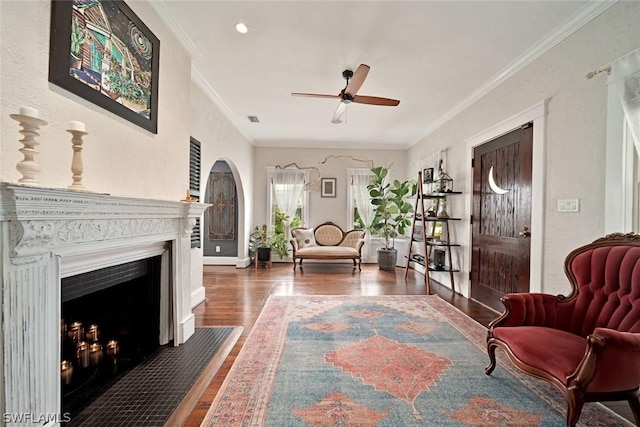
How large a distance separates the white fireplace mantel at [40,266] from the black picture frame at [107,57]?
629 millimetres

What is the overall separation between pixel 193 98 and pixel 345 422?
11.3 feet

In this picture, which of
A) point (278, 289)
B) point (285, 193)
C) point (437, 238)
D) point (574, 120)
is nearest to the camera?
point (574, 120)

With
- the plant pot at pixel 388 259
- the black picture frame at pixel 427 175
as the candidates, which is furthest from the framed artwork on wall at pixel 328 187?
the black picture frame at pixel 427 175

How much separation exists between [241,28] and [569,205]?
3160 mm

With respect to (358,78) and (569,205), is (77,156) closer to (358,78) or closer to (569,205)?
(358,78)

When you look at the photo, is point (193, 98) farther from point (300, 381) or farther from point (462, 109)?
point (462, 109)

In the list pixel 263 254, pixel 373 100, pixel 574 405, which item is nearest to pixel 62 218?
pixel 574 405

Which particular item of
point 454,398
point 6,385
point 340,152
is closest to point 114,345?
point 6,385

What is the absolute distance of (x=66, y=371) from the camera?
163 centimetres

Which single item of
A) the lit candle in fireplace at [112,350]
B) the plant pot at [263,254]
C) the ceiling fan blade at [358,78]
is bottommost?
the lit candle in fireplace at [112,350]

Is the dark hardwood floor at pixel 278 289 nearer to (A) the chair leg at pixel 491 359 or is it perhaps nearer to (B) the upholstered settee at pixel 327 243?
(B) the upholstered settee at pixel 327 243

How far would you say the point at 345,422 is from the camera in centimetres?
152

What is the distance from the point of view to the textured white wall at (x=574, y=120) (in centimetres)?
206

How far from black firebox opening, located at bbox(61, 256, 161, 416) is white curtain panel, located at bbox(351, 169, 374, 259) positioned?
16.0 ft
